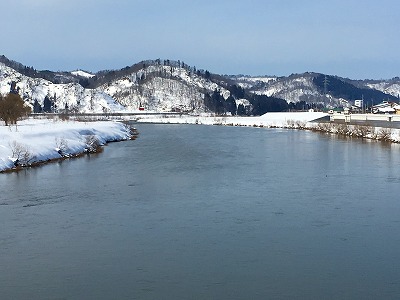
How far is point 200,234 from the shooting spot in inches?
399

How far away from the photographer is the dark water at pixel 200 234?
7.57 m

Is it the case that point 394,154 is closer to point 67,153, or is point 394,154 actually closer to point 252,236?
point 67,153

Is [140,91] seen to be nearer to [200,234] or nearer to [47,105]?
[47,105]

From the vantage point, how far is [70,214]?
11.8 m

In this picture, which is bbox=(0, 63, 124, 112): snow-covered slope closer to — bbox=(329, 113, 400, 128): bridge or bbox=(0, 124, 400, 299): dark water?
bbox=(329, 113, 400, 128): bridge

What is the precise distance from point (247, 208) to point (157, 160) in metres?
10.6

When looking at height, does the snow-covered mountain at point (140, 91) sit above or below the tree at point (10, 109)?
above

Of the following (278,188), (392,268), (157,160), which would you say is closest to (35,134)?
(157,160)

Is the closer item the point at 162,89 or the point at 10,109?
the point at 10,109

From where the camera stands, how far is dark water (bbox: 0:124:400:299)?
298 inches

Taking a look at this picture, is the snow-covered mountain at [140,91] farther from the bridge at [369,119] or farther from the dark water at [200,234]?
the dark water at [200,234]

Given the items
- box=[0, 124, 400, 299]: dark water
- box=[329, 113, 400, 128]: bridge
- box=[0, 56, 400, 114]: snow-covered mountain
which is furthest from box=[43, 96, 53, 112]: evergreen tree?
box=[0, 124, 400, 299]: dark water

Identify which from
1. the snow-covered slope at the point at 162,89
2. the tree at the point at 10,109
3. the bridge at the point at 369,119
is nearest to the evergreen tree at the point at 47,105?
the snow-covered slope at the point at 162,89

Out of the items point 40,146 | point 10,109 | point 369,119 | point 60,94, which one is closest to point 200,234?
point 40,146
